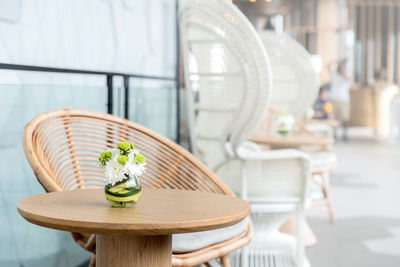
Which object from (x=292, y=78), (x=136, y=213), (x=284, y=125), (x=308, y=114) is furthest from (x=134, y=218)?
(x=308, y=114)

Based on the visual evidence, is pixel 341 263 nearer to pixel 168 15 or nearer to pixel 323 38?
pixel 168 15

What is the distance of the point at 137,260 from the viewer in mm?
1365

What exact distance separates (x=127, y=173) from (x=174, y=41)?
103 inches

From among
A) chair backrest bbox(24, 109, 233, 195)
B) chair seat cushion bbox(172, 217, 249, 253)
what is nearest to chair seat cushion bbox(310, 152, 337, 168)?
chair backrest bbox(24, 109, 233, 195)

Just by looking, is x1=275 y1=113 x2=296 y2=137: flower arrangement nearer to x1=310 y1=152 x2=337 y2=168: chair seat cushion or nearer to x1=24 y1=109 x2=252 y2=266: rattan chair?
x1=310 y1=152 x2=337 y2=168: chair seat cushion

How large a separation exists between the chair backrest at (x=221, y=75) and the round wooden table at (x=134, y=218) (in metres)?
0.98

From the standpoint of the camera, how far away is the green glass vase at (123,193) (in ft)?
4.39

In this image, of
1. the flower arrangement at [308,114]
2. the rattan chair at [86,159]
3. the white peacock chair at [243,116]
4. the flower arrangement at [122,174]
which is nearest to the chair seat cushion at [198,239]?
the rattan chair at [86,159]

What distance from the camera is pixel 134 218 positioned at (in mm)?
1238

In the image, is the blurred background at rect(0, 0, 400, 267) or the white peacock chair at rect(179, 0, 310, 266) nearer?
the blurred background at rect(0, 0, 400, 267)

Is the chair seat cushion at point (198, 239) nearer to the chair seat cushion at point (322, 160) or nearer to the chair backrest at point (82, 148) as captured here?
the chair backrest at point (82, 148)

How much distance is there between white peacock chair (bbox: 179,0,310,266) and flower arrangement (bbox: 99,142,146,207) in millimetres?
1085

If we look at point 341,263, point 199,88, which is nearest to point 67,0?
point 199,88

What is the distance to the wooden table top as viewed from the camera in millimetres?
1184
